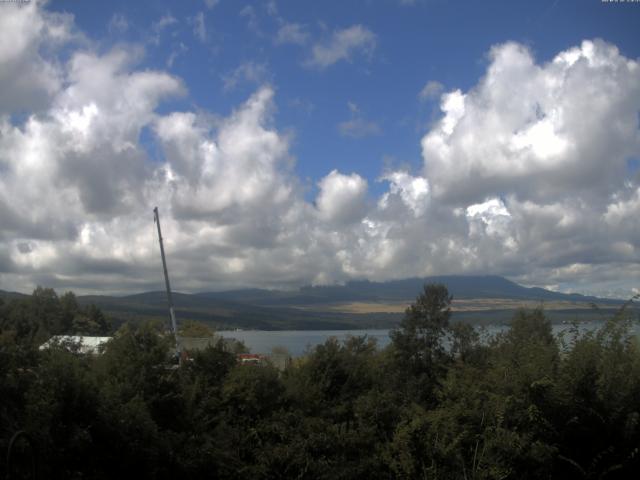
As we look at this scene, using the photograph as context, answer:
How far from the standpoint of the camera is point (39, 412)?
941 cm

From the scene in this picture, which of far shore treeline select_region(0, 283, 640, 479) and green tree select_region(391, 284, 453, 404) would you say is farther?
green tree select_region(391, 284, 453, 404)

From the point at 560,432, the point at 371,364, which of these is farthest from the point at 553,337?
the point at 371,364

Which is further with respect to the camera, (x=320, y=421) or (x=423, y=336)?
(x=423, y=336)

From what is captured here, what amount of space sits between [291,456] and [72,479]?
11.8ft

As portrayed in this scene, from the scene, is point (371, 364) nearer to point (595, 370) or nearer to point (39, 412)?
point (595, 370)

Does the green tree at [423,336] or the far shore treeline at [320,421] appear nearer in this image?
the far shore treeline at [320,421]

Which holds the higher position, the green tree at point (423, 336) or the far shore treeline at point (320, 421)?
the far shore treeline at point (320, 421)

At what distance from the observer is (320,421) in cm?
1211

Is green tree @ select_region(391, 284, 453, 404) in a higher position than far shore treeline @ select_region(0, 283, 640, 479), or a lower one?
lower

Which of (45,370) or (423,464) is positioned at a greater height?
(45,370)

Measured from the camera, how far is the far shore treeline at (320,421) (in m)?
10.1

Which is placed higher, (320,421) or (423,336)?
(320,421)

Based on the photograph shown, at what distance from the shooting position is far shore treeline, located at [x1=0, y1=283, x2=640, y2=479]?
10.1 meters

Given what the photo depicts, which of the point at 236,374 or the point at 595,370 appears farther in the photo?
the point at 236,374
